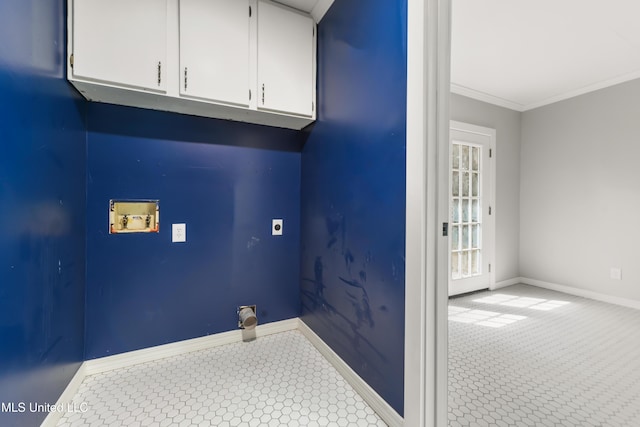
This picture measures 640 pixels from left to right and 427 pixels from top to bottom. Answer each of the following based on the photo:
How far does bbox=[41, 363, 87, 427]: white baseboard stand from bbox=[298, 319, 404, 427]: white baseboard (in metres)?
1.43

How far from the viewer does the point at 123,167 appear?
5.60 ft

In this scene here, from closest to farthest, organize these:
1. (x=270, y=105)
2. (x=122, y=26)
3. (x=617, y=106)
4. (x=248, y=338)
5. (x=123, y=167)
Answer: (x=122, y=26) → (x=123, y=167) → (x=270, y=105) → (x=248, y=338) → (x=617, y=106)

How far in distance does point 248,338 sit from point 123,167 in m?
1.53

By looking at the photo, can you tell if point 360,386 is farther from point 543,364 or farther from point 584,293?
point 584,293

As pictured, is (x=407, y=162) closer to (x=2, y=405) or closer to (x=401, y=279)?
(x=401, y=279)

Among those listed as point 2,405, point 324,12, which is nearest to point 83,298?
point 2,405

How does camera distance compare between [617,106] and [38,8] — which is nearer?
[38,8]

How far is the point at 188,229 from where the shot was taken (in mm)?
1890

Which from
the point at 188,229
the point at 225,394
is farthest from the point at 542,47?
the point at 225,394

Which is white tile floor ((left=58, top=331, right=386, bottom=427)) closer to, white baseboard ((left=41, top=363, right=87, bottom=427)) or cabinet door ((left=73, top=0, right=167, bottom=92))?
white baseboard ((left=41, top=363, right=87, bottom=427))

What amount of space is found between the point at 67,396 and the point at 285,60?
240cm

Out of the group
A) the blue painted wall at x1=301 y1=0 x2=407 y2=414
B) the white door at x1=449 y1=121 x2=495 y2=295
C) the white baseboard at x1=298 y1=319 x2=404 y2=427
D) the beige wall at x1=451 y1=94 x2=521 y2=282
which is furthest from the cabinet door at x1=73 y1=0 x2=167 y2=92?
the beige wall at x1=451 y1=94 x2=521 y2=282

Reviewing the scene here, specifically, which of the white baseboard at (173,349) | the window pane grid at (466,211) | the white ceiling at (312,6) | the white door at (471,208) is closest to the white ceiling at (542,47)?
the white door at (471,208)

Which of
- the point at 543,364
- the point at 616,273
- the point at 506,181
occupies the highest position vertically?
the point at 506,181
